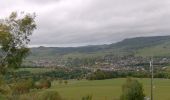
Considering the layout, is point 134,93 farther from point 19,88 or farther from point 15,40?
point 15,40

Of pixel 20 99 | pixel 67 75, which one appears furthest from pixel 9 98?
pixel 67 75

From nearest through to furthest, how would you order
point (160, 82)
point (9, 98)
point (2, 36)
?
1. point (2, 36)
2. point (9, 98)
3. point (160, 82)

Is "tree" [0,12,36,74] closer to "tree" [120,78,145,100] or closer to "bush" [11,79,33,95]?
"bush" [11,79,33,95]

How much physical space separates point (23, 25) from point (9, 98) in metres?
5.55

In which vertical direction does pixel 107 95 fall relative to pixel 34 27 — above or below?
below

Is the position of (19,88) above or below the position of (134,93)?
above

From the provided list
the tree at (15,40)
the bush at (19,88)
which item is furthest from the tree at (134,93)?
the tree at (15,40)

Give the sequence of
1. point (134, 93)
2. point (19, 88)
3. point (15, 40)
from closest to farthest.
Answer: point (15, 40)
point (19, 88)
point (134, 93)

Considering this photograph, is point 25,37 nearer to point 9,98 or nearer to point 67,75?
point 9,98

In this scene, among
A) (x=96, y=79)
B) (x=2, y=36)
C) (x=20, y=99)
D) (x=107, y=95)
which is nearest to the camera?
(x=2, y=36)

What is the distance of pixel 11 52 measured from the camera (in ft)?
84.7

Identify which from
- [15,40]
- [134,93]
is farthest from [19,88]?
[15,40]

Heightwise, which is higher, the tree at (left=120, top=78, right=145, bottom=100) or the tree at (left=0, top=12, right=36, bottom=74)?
the tree at (left=0, top=12, right=36, bottom=74)

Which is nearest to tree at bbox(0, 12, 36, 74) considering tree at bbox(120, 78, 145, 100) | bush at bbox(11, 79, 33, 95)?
bush at bbox(11, 79, 33, 95)
